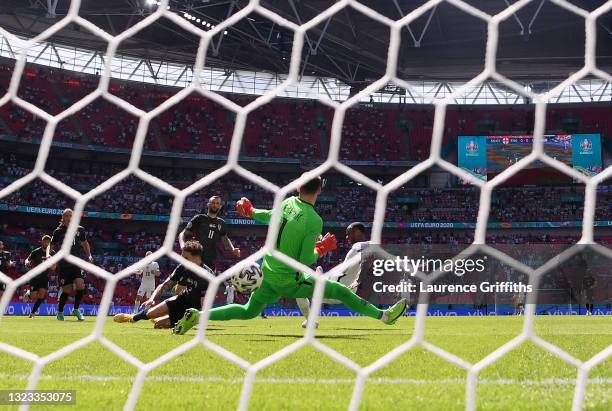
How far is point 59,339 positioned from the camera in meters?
4.76

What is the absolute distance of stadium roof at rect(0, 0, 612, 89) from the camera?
21547mm

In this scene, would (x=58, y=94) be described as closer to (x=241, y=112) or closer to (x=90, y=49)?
(x=90, y=49)

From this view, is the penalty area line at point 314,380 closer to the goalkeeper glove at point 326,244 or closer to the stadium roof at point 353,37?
the goalkeeper glove at point 326,244

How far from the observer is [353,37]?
2409 centimetres

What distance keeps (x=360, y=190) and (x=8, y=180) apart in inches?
554

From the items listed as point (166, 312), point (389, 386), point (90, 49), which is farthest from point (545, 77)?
point (389, 386)

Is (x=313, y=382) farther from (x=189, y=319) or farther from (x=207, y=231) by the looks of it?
(x=207, y=231)

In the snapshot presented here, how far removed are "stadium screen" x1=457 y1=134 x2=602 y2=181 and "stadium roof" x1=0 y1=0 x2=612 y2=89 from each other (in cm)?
350

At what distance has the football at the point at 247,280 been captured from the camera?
4.52m

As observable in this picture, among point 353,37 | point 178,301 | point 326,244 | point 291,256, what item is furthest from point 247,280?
point 353,37

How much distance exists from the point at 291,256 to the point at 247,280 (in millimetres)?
933

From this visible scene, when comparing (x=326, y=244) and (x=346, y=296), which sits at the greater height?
(x=326, y=244)

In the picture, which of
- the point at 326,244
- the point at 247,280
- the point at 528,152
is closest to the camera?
the point at 326,244

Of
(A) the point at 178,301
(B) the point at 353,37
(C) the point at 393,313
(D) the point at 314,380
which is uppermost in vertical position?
(B) the point at 353,37
